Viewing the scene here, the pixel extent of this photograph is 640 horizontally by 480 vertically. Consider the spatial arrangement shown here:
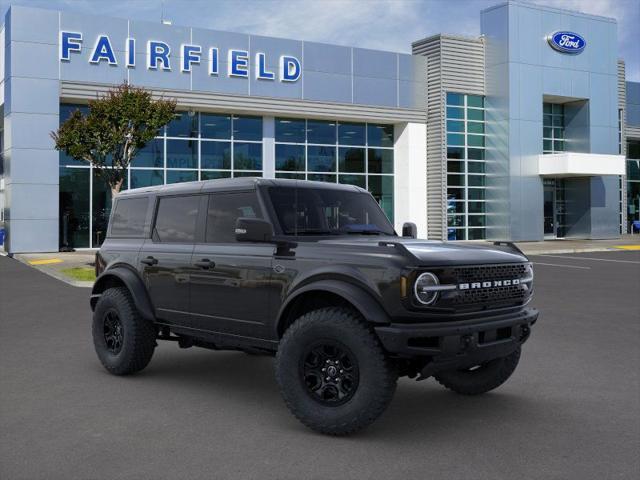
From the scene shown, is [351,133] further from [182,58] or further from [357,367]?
[357,367]

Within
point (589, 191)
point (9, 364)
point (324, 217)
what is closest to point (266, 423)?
point (324, 217)

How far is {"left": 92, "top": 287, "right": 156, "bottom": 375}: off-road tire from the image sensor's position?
668cm

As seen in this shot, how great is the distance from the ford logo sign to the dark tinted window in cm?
3072

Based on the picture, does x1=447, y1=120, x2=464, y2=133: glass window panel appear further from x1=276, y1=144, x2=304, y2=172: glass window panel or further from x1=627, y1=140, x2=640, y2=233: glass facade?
x1=627, y1=140, x2=640, y2=233: glass facade

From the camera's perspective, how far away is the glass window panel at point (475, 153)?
33469 millimetres

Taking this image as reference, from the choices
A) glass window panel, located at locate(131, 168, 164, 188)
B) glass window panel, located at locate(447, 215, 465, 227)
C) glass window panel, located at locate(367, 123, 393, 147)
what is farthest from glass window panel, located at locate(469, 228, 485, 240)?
glass window panel, located at locate(131, 168, 164, 188)

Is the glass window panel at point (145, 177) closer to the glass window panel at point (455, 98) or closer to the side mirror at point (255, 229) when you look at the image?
the glass window panel at point (455, 98)

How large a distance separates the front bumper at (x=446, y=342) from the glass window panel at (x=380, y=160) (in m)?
28.2

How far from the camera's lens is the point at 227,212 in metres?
6.14

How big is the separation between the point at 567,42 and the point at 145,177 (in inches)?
837

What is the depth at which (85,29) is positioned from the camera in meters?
25.8

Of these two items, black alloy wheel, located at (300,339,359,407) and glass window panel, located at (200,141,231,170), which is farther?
glass window panel, located at (200,141,231,170)

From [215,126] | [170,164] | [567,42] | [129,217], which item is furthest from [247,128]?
[129,217]

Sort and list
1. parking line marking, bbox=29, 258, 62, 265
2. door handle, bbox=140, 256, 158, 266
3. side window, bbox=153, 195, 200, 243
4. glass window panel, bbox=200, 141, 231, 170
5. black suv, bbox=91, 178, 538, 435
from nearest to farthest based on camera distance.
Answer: black suv, bbox=91, 178, 538, 435, side window, bbox=153, 195, 200, 243, door handle, bbox=140, 256, 158, 266, parking line marking, bbox=29, 258, 62, 265, glass window panel, bbox=200, 141, 231, 170
